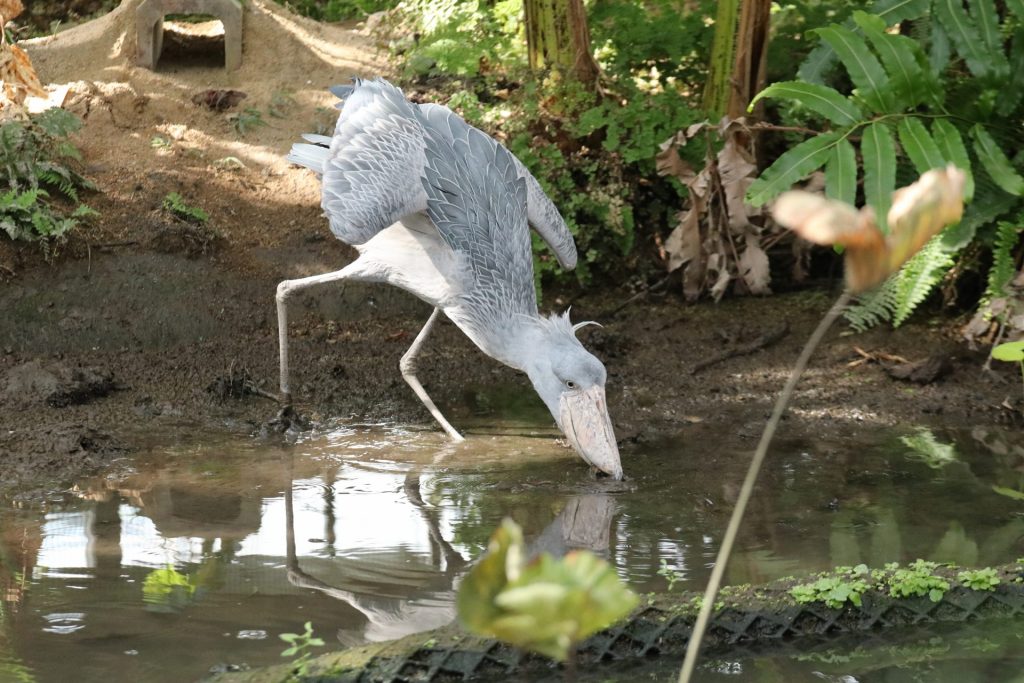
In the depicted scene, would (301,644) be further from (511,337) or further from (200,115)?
(200,115)

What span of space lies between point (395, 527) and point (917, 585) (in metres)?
2.19

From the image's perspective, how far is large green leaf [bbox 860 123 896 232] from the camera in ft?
20.8

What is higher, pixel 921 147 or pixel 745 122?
pixel 745 122

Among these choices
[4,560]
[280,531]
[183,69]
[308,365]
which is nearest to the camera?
[4,560]

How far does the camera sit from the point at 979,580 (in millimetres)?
4133

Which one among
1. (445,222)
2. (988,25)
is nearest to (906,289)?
(988,25)

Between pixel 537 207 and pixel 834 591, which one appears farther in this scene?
pixel 537 207

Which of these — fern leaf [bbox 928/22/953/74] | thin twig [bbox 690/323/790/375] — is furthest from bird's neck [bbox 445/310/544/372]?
fern leaf [bbox 928/22/953/74]

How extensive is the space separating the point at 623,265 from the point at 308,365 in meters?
2.67

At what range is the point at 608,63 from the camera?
903 centimetres

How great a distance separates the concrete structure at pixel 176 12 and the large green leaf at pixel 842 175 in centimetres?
545

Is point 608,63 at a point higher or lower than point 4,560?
higher

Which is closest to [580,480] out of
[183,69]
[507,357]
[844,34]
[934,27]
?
[507,357]

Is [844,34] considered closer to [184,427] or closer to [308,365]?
[308,365]
